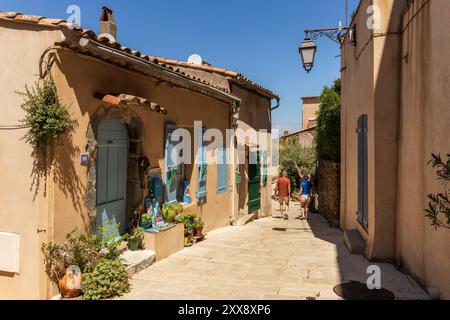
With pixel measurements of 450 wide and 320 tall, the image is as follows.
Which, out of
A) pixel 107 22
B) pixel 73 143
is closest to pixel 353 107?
pixel 107 22

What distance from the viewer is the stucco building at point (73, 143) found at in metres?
4.77

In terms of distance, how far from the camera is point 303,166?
912 inches

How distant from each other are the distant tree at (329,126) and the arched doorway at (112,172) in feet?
28.5

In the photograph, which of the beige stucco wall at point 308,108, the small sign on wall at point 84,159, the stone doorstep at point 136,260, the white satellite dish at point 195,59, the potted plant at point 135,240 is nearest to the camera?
the small sign on wall at point 84,159

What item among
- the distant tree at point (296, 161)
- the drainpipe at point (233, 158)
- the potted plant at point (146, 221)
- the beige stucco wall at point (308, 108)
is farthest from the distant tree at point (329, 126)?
the beige stucco wall at point (308, 108)

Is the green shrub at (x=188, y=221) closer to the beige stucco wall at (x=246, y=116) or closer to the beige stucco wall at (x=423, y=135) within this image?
the beige stucco wall at (x=246, y=116)

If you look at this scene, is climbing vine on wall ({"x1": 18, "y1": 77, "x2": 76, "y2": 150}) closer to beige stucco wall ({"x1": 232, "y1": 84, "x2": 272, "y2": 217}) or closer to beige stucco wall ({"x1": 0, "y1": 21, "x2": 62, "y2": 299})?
beige stucco wall ({"x1": 0, "y1": 21, "x2": 62, "y2": 299})

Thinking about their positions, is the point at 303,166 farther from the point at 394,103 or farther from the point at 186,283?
the point at 186,283

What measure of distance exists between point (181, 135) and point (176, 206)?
1630 mm

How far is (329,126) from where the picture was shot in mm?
13609

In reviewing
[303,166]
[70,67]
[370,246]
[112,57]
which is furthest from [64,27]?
[303,166]

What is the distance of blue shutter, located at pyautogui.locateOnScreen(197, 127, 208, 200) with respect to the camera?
914 cm

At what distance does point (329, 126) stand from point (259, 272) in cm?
879

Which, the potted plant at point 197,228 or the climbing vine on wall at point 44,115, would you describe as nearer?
the climbing vine on wall at point 44,115
